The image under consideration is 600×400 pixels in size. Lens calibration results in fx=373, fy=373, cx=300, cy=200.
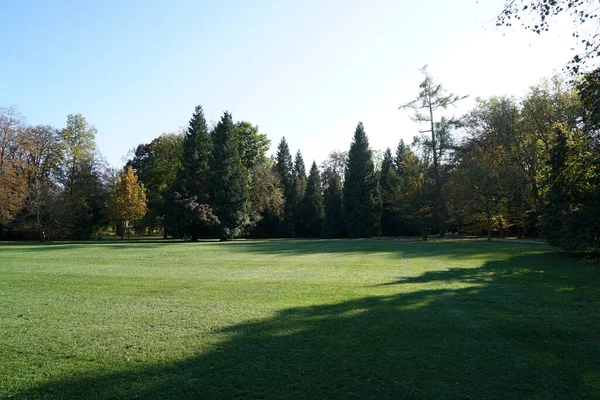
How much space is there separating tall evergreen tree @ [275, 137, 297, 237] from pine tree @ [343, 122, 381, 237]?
1100 centimetres

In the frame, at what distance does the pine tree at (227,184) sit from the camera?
153 feet

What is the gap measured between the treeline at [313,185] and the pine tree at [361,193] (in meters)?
0.16

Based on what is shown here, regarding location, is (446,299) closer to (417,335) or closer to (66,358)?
(417,335)

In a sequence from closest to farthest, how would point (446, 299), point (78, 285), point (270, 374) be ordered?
point (270, 374) → point (446, 299) → point (78, 285)

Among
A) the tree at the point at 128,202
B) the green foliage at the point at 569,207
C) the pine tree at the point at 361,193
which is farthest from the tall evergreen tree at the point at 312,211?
the green foliage at the point at 569,207

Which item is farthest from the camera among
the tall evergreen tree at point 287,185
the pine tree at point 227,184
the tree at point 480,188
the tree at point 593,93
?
the tall evergreen tree at point 287,185

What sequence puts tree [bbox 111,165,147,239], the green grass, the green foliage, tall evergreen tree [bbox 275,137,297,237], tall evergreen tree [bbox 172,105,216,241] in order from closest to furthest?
the green grass
the green foliage
tall evergreen tree [bbox 172,105,216,241]
tree [bbox 111,165,147,239]
tall evergreen tree [bbox 275,137,297,237]

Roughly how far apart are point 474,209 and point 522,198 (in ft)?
16.9

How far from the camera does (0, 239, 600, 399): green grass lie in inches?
165

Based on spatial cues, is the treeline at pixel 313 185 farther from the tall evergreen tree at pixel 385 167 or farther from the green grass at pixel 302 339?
the green grass at pixel 302 339

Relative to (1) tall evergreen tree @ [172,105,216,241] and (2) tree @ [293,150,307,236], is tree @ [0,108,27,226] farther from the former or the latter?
(2) tree @ [293,150,307,236]

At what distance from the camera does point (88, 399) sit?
392 cm

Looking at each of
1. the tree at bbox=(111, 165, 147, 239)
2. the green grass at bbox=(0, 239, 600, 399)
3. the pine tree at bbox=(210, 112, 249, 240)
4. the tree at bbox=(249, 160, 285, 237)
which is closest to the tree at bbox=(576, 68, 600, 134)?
the green grass at bbox=(0, 239, 600, 399)

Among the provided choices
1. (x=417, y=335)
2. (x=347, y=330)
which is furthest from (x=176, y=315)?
(x=417, y=335)
